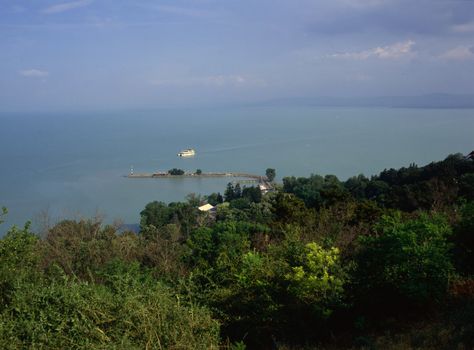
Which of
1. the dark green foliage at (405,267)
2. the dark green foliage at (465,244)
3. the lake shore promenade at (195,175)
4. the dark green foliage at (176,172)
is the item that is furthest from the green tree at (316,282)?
the dark green foliage at (176,172)

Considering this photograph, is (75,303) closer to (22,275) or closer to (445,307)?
(22,275)

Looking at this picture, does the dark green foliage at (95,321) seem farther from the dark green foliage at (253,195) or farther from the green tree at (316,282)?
the dark green foliage at (253,195)

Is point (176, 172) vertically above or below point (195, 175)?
above

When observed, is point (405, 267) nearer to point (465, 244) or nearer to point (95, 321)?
point (465, 244)

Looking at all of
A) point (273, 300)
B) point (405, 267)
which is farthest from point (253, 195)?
point (405, 267)

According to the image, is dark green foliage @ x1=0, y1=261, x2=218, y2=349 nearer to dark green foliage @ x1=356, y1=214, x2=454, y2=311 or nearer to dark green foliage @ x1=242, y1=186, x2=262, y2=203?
dark green foliage @ x1=356, y1=214, x2=454, y2=311

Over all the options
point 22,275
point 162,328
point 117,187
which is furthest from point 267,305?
point 117,187

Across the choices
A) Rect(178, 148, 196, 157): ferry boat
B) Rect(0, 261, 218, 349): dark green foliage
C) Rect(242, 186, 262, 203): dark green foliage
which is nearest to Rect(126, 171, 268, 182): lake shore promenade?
Rect(178, 148, 196, 157): ferry boat

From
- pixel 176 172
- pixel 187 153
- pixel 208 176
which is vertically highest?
pixel 187 153
